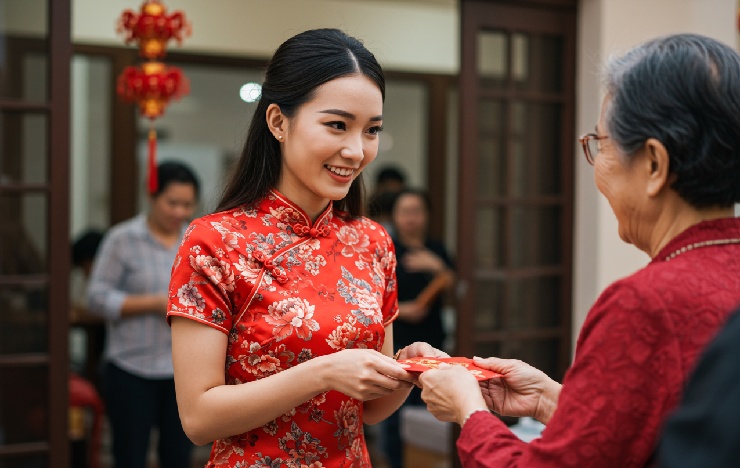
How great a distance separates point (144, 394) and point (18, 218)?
89 cm

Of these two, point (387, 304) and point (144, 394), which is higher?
point (387, 304)

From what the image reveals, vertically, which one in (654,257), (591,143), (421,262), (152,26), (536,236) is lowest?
(421,262)

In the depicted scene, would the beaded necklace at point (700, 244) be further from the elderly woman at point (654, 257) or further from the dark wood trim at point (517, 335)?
the dark wood trim at point (517, 335)

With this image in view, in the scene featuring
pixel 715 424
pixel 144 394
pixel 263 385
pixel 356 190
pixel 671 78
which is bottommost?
pixel 144 394

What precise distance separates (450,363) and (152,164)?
2484mm

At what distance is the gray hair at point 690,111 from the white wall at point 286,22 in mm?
4126

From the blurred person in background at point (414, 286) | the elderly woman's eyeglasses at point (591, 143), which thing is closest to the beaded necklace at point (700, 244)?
the elderly woman's eyeglasses at point (591, 143)

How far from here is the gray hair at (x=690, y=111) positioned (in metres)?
1.14

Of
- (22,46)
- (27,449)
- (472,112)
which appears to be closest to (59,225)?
(22,46)

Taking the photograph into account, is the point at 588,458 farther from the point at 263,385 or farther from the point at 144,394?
the point at 144,394

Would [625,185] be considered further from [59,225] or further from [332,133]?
[59,225]

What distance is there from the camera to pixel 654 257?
4.05 ft

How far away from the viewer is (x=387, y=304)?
6.07ft

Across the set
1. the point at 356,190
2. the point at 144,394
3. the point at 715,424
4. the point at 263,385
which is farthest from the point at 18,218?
the point at 715,424
